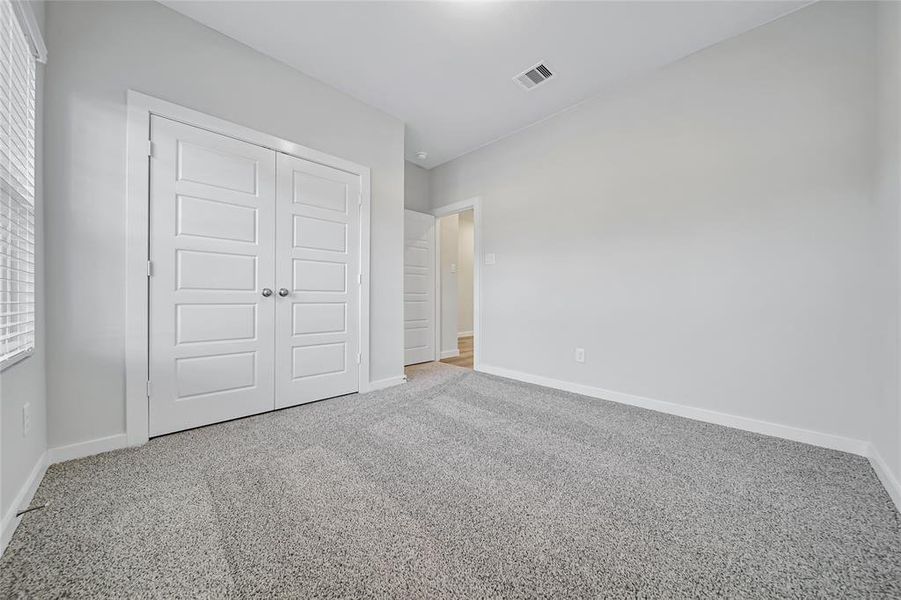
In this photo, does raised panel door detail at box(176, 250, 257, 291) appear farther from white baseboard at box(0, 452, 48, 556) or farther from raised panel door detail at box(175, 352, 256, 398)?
white baseboard at box(0, 452, 48, 556)

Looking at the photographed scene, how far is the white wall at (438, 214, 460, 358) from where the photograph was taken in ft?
15.7

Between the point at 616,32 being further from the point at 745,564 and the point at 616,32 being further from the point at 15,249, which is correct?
the point at 15,249

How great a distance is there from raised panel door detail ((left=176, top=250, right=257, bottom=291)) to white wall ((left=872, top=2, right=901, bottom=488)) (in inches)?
A: 143

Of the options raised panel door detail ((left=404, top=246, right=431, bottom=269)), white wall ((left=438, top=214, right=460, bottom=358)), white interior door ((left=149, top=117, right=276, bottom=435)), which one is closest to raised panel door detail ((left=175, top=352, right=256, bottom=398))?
white interior door ((left=149, top=117, right=276, bottom=435))

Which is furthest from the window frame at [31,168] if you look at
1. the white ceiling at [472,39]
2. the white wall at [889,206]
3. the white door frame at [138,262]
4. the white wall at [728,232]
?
the white wall at [889,206]

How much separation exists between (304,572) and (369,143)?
3.11 m

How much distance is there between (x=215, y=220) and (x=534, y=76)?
105 inches

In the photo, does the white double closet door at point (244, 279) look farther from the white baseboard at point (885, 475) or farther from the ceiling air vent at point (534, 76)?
the white baseboard at point (885, 475)

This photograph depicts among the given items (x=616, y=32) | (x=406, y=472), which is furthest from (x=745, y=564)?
(x=616, y=32)

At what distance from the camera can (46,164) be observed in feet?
5.55

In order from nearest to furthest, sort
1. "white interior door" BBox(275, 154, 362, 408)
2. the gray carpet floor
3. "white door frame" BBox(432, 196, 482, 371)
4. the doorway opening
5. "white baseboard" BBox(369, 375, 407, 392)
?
1. the gray carpet floor
2. "white interior door" BBox(275, 154, 362, 408)
3. "white baseboard" BBox(369, 375, 407, 392)
4. "white door frame" BBox(432, 196, 482, 371)
5. the doorway opening

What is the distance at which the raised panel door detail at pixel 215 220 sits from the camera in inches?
82.4

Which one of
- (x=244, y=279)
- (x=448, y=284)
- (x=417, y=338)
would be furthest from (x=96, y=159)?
(x=448, y=284)

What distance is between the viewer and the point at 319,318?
2.75m
